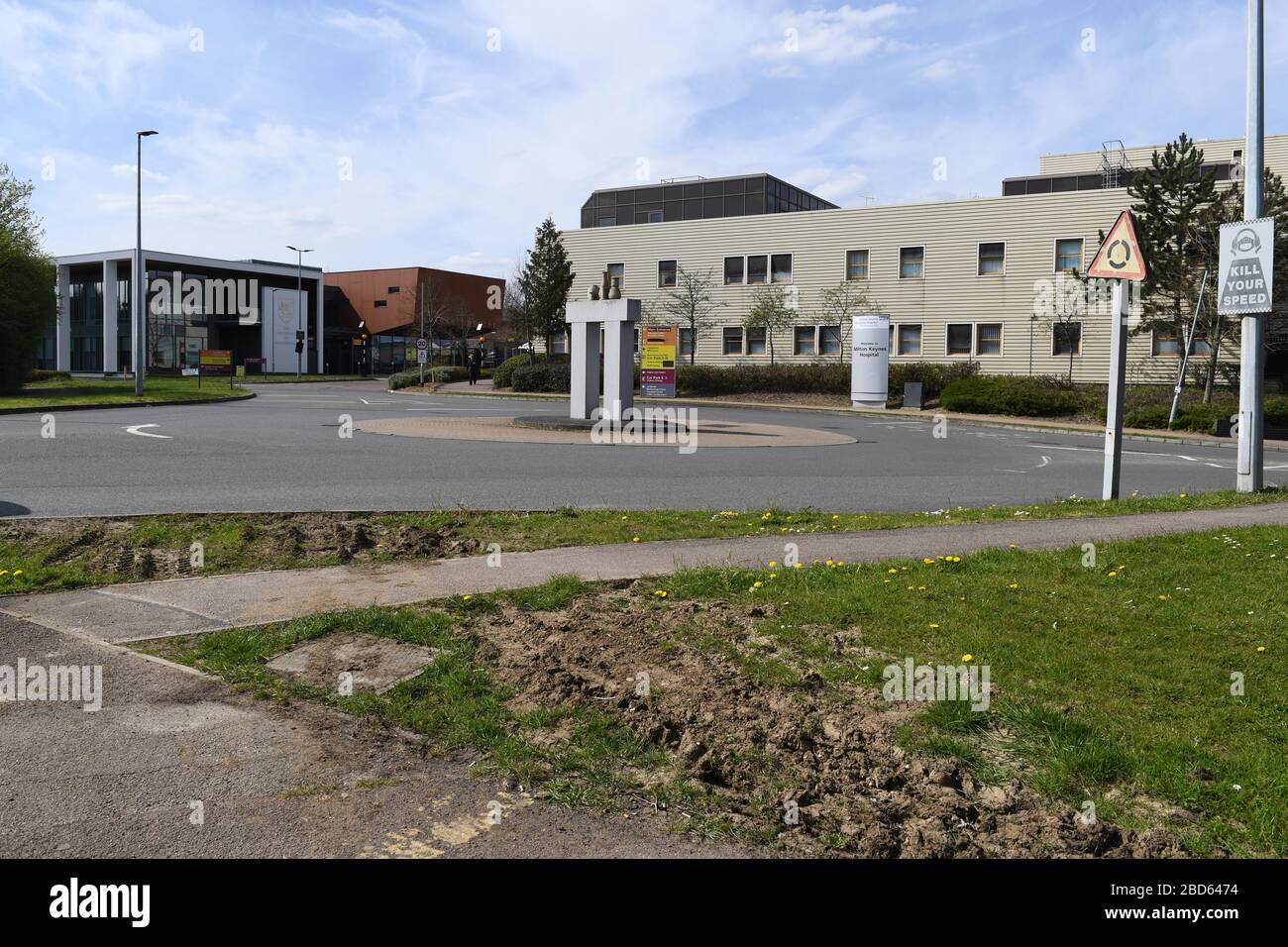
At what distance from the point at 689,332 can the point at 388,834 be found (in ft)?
169

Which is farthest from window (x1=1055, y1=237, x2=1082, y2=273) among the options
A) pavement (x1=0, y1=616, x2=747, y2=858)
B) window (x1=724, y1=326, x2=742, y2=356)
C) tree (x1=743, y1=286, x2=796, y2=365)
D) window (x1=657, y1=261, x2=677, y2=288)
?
pavement (x1=0, y1=616, x2=747, y2=858)

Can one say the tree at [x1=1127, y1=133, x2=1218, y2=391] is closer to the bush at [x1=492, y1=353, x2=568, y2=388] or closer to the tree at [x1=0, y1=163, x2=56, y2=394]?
the bush at [x1=492, y1=353, x2=568, y2=388]

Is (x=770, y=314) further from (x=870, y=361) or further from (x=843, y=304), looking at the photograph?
(x=870, y=361)

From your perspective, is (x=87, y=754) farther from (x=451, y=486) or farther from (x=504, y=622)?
(x=451, y=486)

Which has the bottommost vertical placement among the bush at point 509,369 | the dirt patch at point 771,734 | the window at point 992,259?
the dirt patch at point 771,734

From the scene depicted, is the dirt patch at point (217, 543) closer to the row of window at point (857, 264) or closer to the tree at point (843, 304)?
the row of window at point (857, 264)

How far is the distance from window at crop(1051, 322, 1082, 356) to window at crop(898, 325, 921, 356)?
19.5 ft

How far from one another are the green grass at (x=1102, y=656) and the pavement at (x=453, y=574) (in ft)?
2.77

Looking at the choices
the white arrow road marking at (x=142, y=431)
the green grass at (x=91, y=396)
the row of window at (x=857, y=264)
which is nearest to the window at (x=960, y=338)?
the row of window at (x=857, y=264)

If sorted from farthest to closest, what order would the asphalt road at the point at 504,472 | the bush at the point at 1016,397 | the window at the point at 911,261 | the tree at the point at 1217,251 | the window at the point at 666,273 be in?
1. the window at the point at 666,273
2. the window at the point at 911,261
3. the bush at the point at 1016,397
4. the tree at the point at 1217,251
5. the asphalt road at the point at 504,472

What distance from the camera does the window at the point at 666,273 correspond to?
181 feet

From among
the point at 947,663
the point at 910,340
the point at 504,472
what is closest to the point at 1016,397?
the point at 910,340

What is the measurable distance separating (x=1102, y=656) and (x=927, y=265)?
1788 inches

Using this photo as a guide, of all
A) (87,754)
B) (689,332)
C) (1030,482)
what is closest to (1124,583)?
(87,754)
